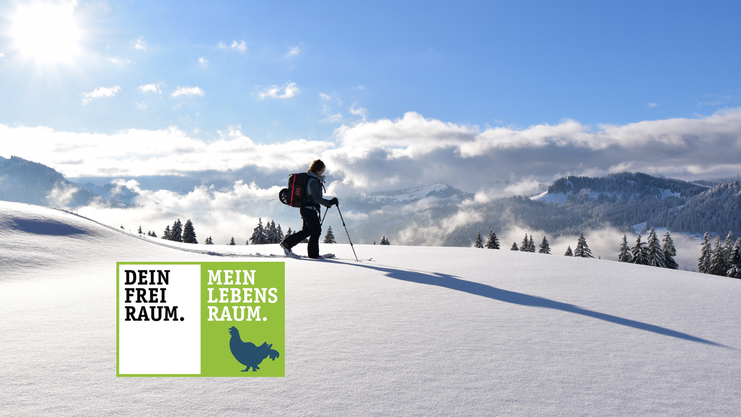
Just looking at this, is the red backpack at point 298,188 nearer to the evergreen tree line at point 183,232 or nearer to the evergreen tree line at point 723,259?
the evergreen tree line at point 183,232

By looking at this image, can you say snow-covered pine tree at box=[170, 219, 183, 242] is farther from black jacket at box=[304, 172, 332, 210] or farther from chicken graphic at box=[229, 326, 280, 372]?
chicken graphic at box=[229, 326, 280, 372]

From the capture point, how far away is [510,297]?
5000mm

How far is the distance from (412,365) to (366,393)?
21.6 inches

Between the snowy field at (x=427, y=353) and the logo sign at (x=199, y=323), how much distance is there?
16cm

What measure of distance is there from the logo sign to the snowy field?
159mm

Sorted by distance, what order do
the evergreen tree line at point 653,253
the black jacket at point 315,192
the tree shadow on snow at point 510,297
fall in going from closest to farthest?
the tree shadow on snow at point 510,297 < the black jacket at point 315,192 < the evergreen tree line at point 653,253

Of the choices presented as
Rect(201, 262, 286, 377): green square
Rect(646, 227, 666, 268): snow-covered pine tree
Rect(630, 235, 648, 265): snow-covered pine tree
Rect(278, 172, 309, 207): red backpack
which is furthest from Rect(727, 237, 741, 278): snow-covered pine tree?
Rect(201, 262, 286, 377): green square

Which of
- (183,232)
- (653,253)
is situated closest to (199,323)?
(183,232)

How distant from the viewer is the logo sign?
9.45 ft

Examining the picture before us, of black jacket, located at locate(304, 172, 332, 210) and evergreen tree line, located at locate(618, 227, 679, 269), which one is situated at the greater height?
black jacket, located at locate(304, 172, 332, 210)

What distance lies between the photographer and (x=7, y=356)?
2797 millimetres

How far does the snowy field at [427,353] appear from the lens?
228cm

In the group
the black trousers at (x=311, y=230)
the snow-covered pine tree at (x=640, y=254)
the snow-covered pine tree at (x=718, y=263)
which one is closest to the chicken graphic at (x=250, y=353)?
the black trousers at (x=311, y=230)

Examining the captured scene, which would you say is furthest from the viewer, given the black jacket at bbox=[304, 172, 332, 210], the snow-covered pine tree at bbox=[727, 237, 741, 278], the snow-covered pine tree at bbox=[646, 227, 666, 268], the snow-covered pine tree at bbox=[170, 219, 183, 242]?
the snow-covered pine tree at bbox=[170, 219, 183, 242]
